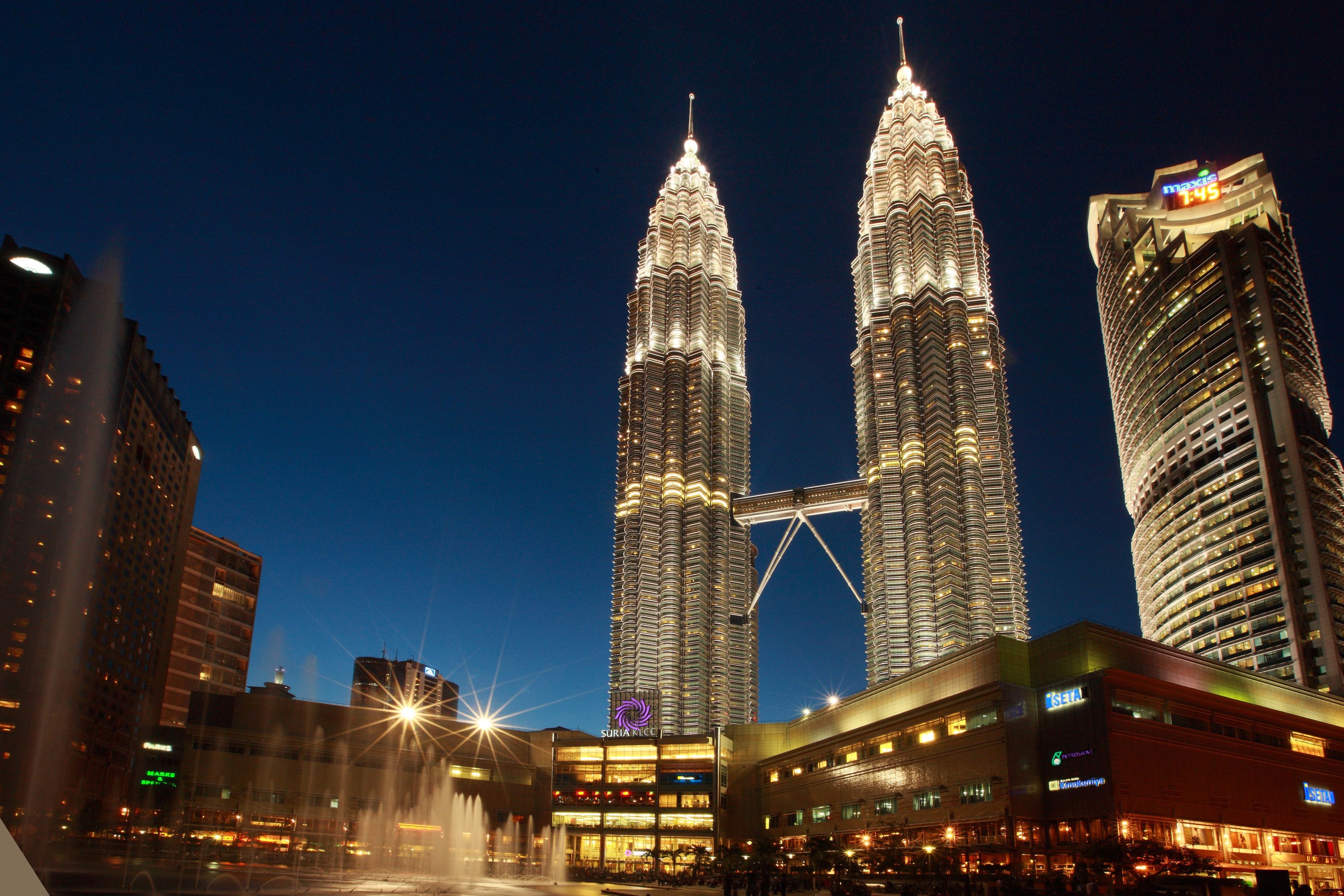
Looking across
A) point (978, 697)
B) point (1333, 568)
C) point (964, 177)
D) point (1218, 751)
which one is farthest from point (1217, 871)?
point (964, 177)

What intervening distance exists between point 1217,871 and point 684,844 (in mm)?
79643

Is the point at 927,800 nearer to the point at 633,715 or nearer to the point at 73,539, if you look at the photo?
the point at 633,715

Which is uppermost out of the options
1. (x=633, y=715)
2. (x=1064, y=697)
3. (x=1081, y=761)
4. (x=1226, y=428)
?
(x=1226, y=428)

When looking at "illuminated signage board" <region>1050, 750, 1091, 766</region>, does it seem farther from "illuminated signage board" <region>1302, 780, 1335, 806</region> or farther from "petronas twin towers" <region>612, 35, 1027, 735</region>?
"petronas twin towers" <region>612, 35, 1027, 735</region>

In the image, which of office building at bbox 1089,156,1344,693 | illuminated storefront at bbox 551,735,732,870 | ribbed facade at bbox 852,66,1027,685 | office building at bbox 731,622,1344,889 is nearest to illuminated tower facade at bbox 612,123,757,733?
illuminated storefront at bbox 551,735,732,870

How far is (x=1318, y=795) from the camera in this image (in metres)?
78.9

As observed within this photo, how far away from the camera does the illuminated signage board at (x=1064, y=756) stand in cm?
6762

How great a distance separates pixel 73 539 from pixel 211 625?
167ft

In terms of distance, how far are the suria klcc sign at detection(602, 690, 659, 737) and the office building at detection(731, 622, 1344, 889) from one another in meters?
58.8

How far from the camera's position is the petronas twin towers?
14388 cm

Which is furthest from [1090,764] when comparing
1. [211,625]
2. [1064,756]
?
[211,625]

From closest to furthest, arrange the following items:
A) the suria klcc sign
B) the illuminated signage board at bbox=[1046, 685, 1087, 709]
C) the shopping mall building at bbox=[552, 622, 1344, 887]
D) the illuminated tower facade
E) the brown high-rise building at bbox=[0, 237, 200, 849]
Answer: the shopping mall building at bbox=[552, 622, 1344, 887]
the illuminated signage board at bbox=[1046, 685, 1087, 709]
the brown high-rise building at bbox=[0, 237, 200, 849]
the suria klcc sign
the illuminated tower facade

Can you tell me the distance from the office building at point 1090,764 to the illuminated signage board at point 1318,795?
0.20 metres

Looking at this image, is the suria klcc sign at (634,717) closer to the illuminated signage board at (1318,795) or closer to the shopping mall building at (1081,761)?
the shopping mall building at (1081,761)
